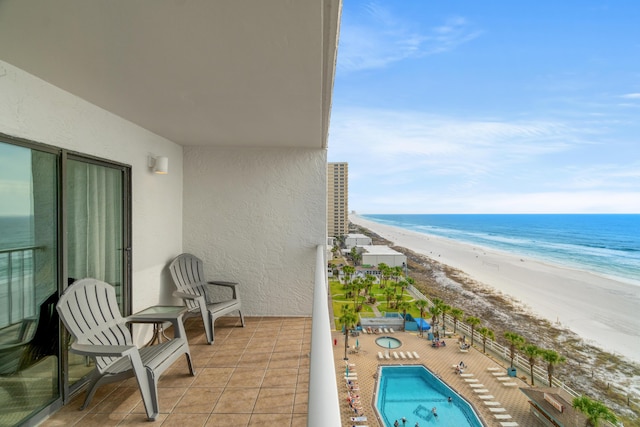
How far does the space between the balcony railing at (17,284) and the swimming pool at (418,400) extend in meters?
9.95

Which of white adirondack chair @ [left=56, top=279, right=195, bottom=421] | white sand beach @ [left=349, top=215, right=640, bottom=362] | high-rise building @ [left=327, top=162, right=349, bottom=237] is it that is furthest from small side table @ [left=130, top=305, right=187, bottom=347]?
high-rise building @ [left=327, top=162, right=349, bottom=237]

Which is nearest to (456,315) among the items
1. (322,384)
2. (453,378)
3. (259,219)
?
(453,378)

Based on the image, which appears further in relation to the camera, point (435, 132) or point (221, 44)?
point (435, 132)

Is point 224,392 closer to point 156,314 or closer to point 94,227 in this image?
point 156,314

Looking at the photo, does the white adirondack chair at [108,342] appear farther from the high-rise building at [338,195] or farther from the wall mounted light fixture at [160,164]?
the high-rise building at [338,195]

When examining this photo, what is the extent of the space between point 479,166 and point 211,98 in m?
64.0

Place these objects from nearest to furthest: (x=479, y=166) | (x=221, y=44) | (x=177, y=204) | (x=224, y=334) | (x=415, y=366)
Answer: (x=221, y=44), (x=224, y=334), (x=177, y=204), (x=415, y=366), (x=479, y=166)

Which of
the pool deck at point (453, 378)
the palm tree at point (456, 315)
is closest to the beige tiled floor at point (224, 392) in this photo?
the pool deck at point (453, 378)

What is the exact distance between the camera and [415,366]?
40.5 ft

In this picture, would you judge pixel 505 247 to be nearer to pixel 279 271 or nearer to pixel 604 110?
pixel 604 110

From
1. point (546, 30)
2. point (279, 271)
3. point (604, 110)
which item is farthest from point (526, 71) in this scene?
point (279, 271)

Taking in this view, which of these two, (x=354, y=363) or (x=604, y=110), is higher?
(x=604, y=110)

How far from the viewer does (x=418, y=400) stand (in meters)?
11.0

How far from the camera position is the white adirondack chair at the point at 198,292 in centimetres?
365
